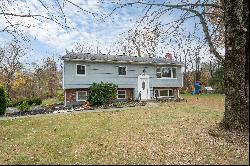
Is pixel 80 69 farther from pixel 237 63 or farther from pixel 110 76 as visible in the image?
pixel 237 63

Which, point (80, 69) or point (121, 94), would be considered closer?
point (80, 69)

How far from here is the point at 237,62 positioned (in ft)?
32.4

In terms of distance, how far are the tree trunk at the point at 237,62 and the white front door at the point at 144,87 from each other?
22276mm

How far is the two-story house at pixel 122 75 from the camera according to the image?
28.9 meters

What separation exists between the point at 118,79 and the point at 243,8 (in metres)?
21.8

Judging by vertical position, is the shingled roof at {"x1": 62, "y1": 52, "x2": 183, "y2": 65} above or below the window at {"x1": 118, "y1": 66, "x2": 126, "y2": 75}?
above

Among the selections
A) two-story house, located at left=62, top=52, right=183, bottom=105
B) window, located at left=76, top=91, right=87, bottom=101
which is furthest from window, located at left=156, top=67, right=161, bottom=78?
window, located at left=76, top=91, right=87, bottom=101

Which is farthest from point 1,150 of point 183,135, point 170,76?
point 170,76

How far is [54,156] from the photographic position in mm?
8742

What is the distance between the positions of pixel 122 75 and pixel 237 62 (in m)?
21.9

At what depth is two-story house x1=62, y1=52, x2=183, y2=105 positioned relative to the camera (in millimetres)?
28859

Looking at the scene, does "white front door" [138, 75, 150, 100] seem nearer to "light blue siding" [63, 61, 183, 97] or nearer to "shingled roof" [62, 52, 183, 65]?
"light blue siding" [63, 61, 183, 97]

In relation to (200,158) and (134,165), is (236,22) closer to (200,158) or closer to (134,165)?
(200,158)

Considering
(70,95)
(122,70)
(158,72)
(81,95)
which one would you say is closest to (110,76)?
(122,70)
